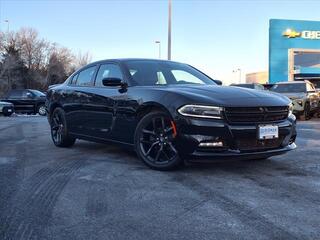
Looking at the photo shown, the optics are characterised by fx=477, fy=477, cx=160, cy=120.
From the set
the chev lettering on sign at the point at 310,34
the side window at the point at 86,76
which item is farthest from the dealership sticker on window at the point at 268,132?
the chev lettering on sign at the point at 310,34

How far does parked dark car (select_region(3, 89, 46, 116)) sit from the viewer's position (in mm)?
27078

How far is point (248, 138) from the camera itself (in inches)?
210

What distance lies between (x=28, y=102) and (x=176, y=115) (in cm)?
2306

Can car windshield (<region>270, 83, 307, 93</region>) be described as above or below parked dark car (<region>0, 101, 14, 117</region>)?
above

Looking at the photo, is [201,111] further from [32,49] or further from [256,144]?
[32,49]

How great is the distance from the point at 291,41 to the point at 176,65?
1278 inches

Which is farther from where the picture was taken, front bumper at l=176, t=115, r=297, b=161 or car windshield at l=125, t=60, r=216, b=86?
car windshield at l=125, t=60, r=216, b=86

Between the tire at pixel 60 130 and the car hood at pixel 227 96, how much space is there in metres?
2.68

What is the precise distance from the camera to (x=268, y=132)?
5488mm

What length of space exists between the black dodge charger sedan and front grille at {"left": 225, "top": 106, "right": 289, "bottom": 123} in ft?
0.04

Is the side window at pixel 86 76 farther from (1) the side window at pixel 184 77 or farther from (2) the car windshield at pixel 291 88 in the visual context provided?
(2) the car windshield at pixel 291 88

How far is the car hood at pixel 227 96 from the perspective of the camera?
537cm

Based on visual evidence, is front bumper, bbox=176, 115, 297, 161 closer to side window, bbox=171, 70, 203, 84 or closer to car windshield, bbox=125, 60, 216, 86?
car windshield, bbox=125, 60, 216, 86

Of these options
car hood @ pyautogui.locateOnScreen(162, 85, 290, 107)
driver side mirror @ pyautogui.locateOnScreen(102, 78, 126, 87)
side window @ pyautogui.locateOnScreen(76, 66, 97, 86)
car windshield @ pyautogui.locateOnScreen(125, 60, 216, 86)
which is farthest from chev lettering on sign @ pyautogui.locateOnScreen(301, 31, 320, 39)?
driver side mirror @ pyautogui.locateOnScreen(102, 78, 126, 87)
